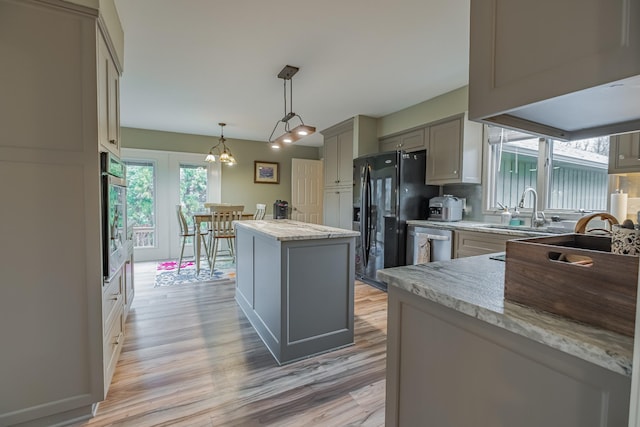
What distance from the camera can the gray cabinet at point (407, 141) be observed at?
3.79m

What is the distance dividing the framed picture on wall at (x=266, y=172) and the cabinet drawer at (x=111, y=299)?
4.30m

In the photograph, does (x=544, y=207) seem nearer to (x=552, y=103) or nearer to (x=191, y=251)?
(x=552, y=103)

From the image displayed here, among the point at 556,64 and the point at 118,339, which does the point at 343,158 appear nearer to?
the point at 118,339

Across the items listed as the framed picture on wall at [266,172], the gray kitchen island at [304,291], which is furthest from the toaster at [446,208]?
the framed picture on wall at [266,172]

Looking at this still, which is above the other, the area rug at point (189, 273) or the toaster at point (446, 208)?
the toaster at point (446, 208)

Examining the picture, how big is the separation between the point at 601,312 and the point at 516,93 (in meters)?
0.55

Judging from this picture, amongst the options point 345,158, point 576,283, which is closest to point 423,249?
point 345,158

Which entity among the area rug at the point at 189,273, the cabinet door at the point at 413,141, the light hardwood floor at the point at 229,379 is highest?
the cabinet door at the point at 413,141

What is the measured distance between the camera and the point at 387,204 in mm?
3553

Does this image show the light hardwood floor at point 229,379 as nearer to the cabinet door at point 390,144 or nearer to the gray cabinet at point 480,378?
the gray cabinet at point 480,378

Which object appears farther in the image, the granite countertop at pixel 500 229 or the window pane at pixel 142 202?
the window pane at pixel 142 202

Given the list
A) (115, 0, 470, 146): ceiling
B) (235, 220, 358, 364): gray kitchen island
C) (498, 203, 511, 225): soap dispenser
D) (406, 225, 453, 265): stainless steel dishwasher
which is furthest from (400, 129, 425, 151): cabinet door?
(235, 220, 358, 364): gray kitchen island

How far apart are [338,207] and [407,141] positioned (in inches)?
59.5

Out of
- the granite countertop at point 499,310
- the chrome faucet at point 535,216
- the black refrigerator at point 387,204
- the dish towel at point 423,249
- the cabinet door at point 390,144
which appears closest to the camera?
the granite countertop at point 499,310
